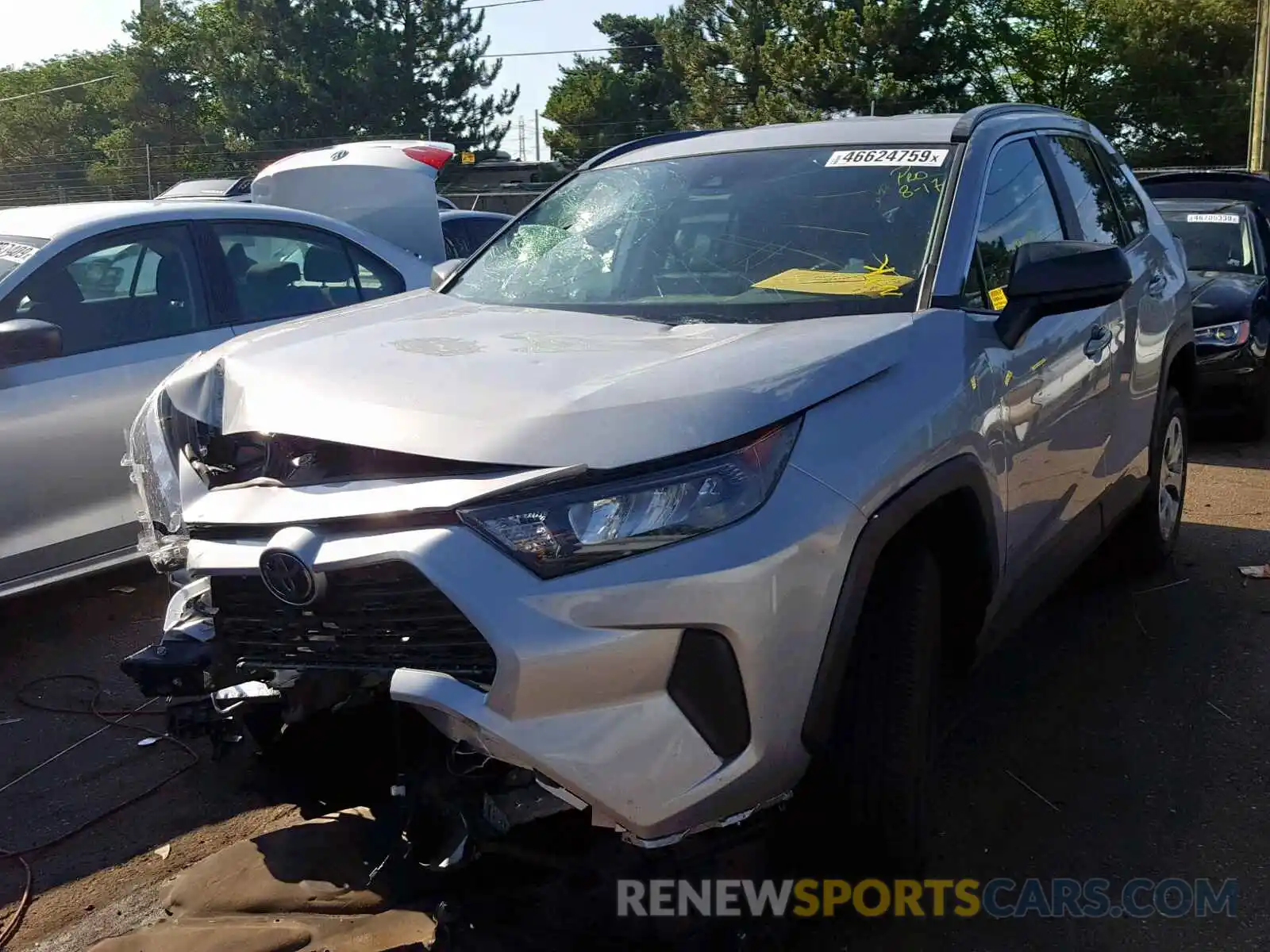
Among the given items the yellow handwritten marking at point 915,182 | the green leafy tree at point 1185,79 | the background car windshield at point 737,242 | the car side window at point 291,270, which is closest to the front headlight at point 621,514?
the background car windshield at point 737,242

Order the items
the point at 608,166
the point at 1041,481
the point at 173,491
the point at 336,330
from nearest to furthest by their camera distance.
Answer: the point at 173,491
the point at 336,330
the point at 1041,481
the point at 608,166

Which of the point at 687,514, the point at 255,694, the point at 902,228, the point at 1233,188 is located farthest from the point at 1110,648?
the point at 1233,188

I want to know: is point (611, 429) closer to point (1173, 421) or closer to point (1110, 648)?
point (1110, 648)

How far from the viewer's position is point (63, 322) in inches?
191

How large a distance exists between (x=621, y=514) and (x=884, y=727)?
0.79 m

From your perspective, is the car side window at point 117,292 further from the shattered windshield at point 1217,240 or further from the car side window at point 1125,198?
the shattered windshield at point 1217,240

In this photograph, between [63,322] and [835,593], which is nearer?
[835,593]

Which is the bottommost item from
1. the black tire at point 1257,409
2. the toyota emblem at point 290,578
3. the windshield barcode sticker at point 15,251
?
the black tire at point 1257,409

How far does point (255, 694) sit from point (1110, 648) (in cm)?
321

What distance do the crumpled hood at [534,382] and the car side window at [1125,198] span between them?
228 centimetres

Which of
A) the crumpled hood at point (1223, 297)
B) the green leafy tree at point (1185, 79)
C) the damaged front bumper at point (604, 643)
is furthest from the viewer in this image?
the green leafy tree at point (1185, 79)

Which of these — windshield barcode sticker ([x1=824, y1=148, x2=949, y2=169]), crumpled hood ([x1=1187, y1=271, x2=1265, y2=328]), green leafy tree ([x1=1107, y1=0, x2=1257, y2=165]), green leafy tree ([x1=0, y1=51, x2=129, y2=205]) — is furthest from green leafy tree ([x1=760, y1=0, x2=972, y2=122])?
windshield barcode sticker ([x1=824, y1=148, x2=949, y2=169])

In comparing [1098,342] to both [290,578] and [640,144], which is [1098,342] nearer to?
[640,144]

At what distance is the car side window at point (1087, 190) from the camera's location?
4.29 m
